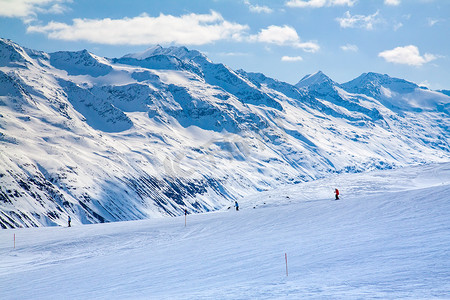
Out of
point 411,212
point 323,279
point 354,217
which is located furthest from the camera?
point 354,217

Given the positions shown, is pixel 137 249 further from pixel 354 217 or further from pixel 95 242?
pixel 354 217

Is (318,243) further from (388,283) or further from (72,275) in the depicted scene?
(72,275)

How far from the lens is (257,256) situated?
2334 cm

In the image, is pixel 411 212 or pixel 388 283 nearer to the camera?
pixel 388 283

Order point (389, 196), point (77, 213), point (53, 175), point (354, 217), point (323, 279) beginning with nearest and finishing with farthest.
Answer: point (323, 279), point (354, 217), point (389, 196), point (77, 213), point (53, 175)

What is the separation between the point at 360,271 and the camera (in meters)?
17.2

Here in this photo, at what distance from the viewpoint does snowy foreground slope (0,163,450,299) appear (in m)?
16.2

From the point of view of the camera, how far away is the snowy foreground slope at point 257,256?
1621 cm

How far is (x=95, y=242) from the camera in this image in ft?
115

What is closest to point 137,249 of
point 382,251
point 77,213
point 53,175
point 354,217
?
point 354,217

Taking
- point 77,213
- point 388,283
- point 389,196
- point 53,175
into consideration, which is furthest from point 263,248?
point 53,175

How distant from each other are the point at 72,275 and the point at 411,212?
77.7 ft

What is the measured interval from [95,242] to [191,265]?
14.8 m

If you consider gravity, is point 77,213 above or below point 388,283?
below
